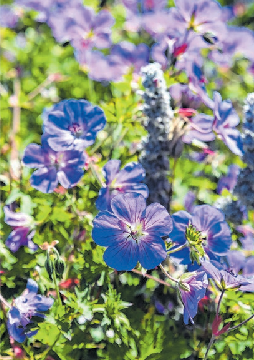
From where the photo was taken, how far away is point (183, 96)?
1272mm

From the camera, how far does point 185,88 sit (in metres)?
1.24

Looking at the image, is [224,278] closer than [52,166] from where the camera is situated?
Yes

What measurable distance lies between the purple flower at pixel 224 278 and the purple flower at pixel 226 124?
361 millimetres

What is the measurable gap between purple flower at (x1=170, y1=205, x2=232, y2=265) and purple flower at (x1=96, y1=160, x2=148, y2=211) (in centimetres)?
12

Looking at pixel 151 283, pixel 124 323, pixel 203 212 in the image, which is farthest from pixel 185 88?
pixel 124 323

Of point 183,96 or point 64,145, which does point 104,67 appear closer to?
point 183,96

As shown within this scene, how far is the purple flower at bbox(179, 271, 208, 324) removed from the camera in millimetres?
847

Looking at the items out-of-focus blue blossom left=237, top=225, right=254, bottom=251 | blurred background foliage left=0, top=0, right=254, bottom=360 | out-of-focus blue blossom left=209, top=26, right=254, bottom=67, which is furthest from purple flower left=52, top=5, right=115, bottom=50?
out-of-focus blue blossom left=237, top=225, right=254, bottom=251

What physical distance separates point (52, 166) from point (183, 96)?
0.42 meters

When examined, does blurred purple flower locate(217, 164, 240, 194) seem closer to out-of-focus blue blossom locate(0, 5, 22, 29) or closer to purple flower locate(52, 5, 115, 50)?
purple flower locate(52, 5, 115, 50)

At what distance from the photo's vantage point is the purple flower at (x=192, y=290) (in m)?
0.85

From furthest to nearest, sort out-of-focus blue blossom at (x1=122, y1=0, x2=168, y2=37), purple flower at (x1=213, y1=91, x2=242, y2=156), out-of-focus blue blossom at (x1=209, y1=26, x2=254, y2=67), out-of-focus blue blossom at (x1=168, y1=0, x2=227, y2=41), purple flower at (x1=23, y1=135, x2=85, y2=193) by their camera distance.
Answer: out-of-focus blue blossom at (x1=122, y1=0, x2=168, y2=37) → out-of-focus blue blossom at (x1=209, y1=26, x2=254, y2=67) → out-of-focus blue blossom at (x1=168, y1=0, x2=227, y2=41) → purple flower at (x1=213, y1=91, x2=242, y2=156) → purple flower at (x1=23, y1=135, x2=85, y2=193)

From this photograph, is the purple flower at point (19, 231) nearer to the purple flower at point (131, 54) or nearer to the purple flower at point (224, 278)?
the purple flower at point (224, 278)

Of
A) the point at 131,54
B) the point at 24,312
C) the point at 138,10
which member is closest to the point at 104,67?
the point at 131,54
